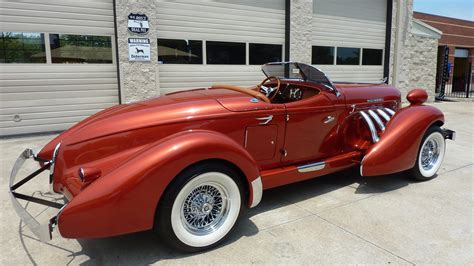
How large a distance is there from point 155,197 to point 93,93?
6359 mm

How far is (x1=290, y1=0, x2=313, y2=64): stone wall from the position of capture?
10328 mm

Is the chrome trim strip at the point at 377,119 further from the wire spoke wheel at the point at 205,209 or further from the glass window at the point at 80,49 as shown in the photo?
the glass window at the point at 80,49

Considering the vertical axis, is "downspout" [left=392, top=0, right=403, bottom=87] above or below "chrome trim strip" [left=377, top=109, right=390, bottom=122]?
above

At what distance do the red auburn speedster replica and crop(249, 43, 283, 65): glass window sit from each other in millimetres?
5939

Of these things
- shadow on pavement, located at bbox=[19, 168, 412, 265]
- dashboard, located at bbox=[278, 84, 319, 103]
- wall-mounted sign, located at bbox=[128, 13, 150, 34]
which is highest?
wall-mounted sign, located at bbox=[128, 13, 150, 34]

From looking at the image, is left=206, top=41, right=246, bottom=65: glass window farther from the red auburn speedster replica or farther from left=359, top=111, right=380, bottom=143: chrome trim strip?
left=359, top=111, right=380, bottom=143: chrome trim strip

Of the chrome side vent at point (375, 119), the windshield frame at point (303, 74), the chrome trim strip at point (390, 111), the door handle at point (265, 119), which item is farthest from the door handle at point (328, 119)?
the chrome trim strip at point (390, 111)

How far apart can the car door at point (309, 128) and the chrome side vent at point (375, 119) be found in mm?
513

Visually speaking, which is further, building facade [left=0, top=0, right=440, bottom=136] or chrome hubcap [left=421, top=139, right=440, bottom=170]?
building facade [left=0, top=0, right=440, bottom=136]

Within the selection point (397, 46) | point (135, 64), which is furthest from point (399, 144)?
point (397, 46)

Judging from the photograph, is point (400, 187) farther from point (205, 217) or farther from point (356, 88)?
point (205, 217)

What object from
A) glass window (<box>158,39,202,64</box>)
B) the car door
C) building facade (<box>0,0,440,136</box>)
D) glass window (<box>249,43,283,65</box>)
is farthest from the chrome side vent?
glass window (<box>249,43,283,65</box>)

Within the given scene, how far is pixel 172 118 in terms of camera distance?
2955 millimetres

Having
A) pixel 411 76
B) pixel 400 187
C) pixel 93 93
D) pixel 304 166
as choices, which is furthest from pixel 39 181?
pixel 411 76
